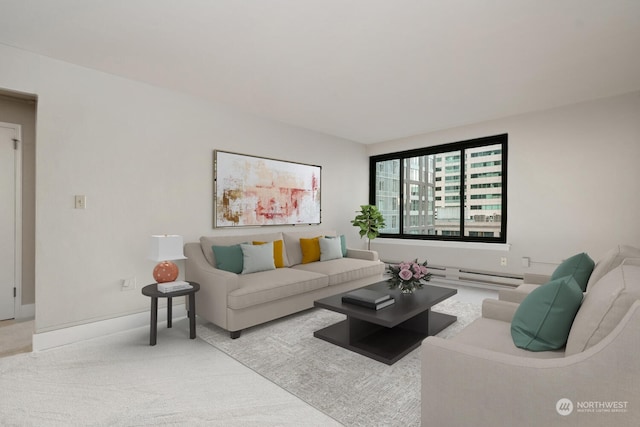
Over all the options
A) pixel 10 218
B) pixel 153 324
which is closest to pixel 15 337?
pixel 10 218

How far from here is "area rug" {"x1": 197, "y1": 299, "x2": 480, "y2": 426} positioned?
74.9 inches

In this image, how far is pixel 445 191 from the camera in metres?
5.53

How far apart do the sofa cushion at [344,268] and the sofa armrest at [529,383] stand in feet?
8.07

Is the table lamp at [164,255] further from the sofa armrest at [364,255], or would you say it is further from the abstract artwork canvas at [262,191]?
the sofa armrest at [364,255]

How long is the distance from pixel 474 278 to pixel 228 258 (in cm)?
372

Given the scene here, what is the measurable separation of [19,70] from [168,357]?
2.79m

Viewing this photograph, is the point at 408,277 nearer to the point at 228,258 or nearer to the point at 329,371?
the point at 329,371

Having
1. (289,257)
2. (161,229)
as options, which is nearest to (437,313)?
(289,257)

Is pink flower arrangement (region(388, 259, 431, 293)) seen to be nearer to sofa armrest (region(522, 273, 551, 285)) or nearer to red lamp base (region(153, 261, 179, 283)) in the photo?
sofa armrest (region(522, 273, 551, 285))

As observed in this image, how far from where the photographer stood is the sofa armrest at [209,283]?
9.81ft

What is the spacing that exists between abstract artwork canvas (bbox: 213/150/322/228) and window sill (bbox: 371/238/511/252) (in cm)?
152

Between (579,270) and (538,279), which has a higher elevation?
(579,270)

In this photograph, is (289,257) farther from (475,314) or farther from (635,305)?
(635,305)

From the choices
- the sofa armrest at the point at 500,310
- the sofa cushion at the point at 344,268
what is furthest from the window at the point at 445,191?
the sofa armrest at the point at 500,310
